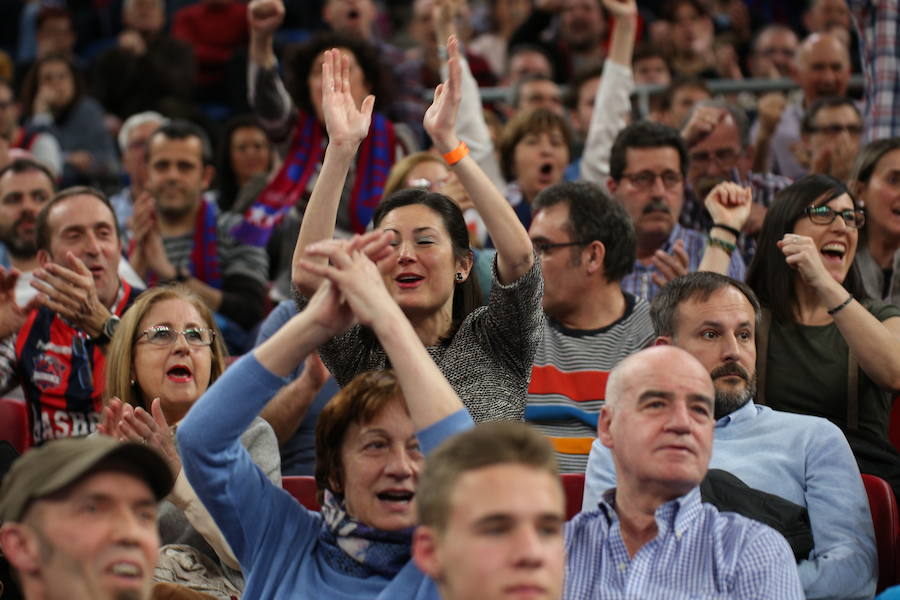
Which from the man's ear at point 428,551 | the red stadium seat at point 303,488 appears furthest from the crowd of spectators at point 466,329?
the red stadium seat at point 303,488

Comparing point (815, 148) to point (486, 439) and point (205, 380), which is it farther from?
point (486, 439)

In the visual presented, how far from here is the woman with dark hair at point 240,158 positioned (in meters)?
6.28

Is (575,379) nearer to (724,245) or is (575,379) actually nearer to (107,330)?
(724,245)

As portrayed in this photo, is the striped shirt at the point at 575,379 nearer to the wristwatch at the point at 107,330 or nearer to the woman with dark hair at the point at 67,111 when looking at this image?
the wristwatch at the point at 107,330

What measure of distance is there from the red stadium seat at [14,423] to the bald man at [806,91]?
3.43 metres

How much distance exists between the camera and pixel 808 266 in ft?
10.7

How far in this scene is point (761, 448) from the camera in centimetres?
289

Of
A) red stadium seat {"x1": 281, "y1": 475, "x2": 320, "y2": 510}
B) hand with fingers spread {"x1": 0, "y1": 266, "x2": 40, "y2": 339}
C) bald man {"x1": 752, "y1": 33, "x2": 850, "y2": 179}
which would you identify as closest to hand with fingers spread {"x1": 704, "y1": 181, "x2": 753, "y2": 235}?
red stadium seat {"x1": 281, "y1": 475, "x2": 320, "y2": 510}

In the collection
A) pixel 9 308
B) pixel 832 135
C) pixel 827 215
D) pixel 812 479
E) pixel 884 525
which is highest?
pixel 832 135

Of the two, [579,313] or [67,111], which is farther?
[67,111]

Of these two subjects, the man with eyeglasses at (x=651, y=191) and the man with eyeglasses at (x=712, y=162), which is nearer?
the man with eyeglasses at (x=651, y=191)

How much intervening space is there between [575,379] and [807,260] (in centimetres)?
69

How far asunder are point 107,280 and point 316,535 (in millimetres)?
1757

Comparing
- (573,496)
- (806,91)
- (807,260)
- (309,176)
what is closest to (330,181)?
(573,496)
